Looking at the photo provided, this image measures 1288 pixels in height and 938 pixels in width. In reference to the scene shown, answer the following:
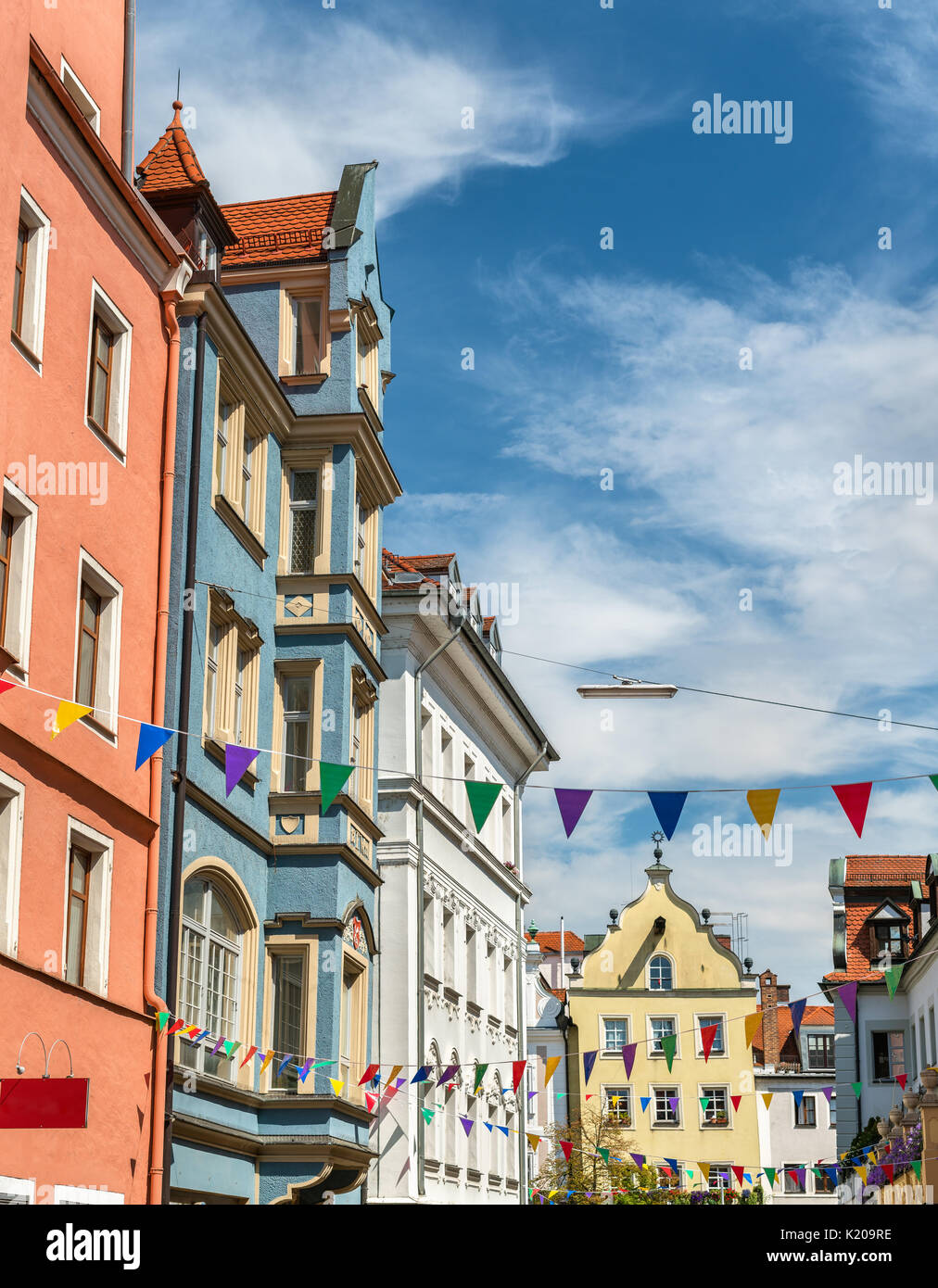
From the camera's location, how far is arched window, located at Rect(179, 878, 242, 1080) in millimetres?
20062

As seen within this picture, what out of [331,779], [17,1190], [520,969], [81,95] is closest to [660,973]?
[520,969]

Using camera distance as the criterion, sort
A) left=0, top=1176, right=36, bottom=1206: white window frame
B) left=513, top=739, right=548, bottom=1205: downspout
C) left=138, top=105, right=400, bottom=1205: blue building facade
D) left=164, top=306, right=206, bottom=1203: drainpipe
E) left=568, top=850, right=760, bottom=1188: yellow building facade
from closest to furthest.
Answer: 1. left=0, top=1176, right=36, bottom=1206: white window frame
2. left=164, top=306, right=206, bottom=1203: drainpipe
3. left=138, top=105, right=400, bottom=1205: blue building facade
4. left=513, top=739, right=548, bottom=1205: downspout
5. left=568, top=850, right=760, bottom=1188: yellow building facade

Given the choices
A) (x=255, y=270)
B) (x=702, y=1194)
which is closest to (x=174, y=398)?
(x=255, y=270)

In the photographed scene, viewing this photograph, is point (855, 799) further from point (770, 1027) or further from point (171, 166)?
point (770, 1027)

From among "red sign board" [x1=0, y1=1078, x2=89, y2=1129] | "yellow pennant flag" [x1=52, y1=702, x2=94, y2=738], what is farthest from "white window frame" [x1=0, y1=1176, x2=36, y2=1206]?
"yellow pennant flag" [x1=52, y1=702, x2=94, y2=738]

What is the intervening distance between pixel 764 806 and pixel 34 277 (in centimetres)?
902

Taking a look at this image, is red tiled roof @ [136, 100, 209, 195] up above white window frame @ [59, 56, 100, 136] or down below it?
above

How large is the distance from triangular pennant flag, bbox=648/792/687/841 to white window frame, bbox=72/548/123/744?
568cm

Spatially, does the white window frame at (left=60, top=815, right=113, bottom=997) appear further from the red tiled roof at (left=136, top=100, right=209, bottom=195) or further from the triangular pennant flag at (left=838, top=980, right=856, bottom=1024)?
the triangular pennant flag at (left=838, top=980, right=856, bottom=1024)

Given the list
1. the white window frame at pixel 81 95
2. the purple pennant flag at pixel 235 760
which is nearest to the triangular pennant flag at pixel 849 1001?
the purple pennant flag at pixel 235 760

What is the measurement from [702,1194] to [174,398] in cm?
4415

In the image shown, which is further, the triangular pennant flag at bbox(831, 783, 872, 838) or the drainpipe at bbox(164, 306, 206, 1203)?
the drainpipe at bbox(164, 306, 206, 1203)

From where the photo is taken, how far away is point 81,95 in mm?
19281

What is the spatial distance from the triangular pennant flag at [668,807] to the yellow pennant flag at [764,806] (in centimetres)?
70
